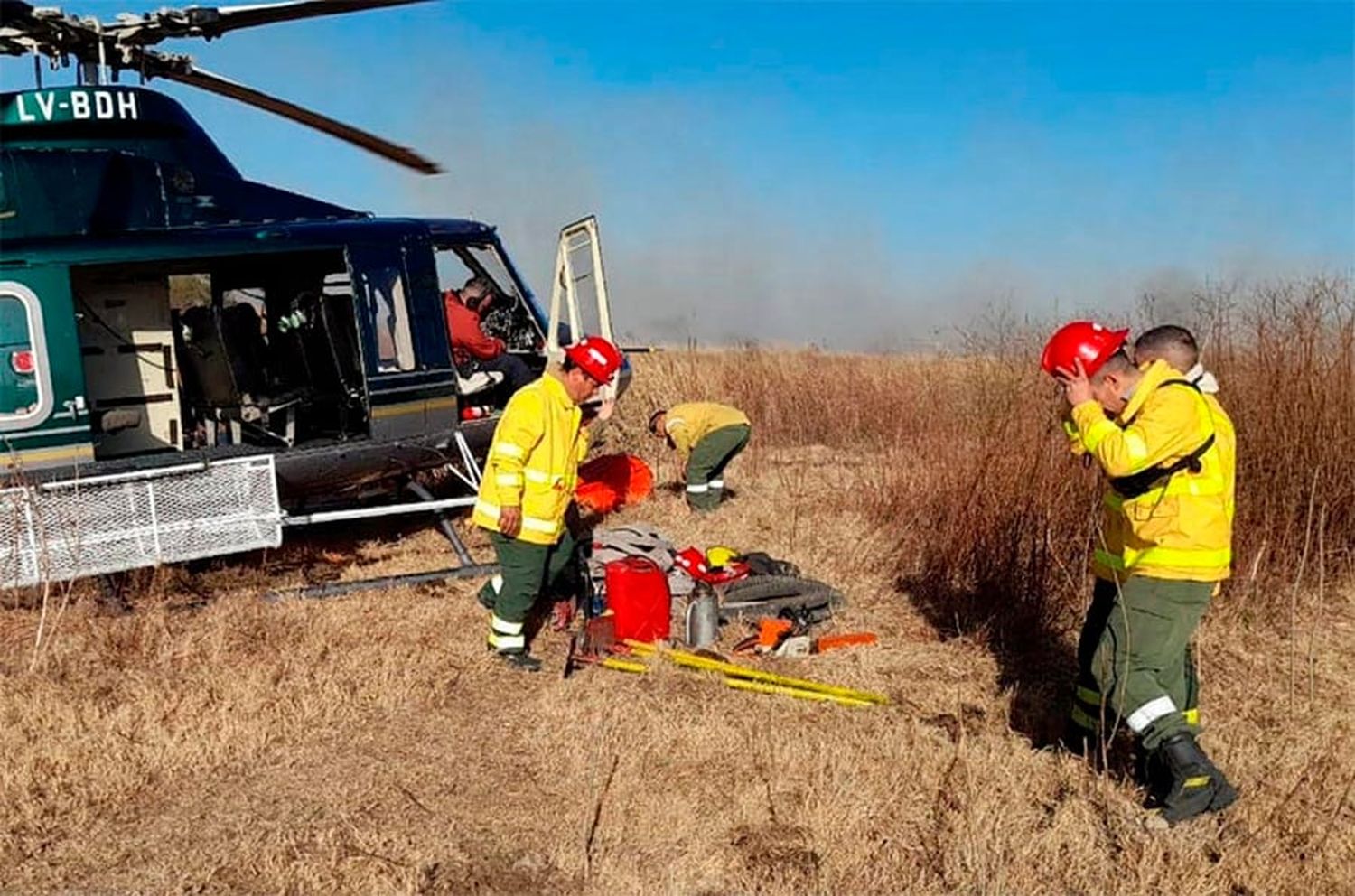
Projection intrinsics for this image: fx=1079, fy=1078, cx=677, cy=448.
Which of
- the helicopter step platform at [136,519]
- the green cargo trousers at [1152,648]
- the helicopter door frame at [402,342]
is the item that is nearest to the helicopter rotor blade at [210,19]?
the helicopter door frame at [402,342]

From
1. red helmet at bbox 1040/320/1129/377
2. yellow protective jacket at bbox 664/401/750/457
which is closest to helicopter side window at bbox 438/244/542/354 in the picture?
yellow protective jacket at bbox 664/401/750/457

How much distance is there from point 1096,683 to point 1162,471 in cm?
91

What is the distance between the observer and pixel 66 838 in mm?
3809

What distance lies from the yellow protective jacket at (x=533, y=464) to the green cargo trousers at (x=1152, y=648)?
2.86 m

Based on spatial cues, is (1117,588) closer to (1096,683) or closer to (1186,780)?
(1096,683)

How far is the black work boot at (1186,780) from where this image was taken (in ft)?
12.4

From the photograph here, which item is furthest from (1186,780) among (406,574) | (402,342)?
(402,342)

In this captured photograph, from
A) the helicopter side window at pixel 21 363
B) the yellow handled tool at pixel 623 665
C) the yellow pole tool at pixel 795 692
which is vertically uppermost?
the helicopter side window at pixel 21 363

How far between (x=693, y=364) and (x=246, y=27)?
8516mm

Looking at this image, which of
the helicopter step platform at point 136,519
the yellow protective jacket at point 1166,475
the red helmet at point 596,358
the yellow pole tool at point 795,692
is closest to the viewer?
the yellow protective jacket at point 1166,475

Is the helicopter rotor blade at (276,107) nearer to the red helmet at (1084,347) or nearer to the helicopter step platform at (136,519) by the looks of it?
the helicopter step platform at (136,519)

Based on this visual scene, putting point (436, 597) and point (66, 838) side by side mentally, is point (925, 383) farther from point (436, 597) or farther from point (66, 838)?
point (66, 838)

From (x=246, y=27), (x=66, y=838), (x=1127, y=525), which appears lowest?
(x=66, y=838)

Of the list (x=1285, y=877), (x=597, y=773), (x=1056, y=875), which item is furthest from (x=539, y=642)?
→ (x=1285, y=877)
